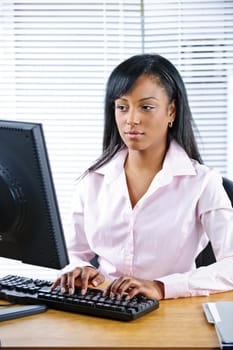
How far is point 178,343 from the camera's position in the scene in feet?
4.44

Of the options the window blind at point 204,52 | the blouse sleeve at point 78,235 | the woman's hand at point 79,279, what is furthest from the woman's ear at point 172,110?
the window blind at point 204,52

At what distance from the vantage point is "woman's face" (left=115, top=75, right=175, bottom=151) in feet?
6.31

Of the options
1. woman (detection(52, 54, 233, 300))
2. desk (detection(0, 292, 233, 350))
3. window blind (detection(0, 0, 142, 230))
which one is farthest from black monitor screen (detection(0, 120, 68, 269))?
window blind (detection(0, 0, 142, 230))

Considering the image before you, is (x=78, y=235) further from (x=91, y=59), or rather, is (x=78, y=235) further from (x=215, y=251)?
(x=91, y=59)

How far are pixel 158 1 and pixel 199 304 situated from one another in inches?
74.2

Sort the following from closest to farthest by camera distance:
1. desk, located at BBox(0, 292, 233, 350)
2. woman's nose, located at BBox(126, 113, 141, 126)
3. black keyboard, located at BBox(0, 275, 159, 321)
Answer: desk, located at BBox(0, 292, 233, 350)
black keyboard, located at BBox(0, 275, 159, 321)
woman's nose, located at BBox(126, 113, 141, 126)

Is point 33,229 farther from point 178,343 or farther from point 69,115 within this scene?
point 69,115

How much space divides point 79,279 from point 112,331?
0.32 m

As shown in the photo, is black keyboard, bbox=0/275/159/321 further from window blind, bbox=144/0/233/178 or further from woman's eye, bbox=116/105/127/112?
window blind, bbox=144/0/233/178

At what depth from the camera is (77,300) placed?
5.19 ft

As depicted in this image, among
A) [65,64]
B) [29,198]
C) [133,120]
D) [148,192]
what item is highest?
[65,64]

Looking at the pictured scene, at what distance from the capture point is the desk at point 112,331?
Answer: 4.46 ft

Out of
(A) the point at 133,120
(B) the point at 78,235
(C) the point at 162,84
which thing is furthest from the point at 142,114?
(B) the point at 78,235

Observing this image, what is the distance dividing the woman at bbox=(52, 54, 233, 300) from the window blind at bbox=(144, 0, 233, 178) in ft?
3.50
